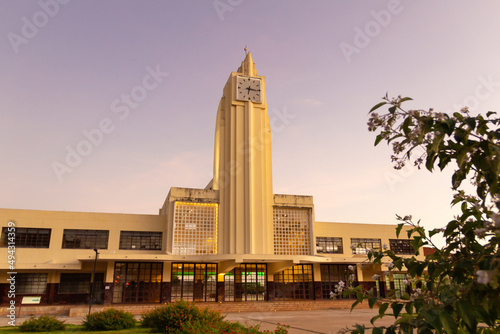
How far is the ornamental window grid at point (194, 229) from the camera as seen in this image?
30.2m

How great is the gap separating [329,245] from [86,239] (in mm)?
20152

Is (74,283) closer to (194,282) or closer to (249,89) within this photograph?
(194,282)

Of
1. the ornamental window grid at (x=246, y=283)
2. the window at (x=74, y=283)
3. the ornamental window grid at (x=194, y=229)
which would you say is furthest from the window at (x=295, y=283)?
the window at (x=74, y=283)

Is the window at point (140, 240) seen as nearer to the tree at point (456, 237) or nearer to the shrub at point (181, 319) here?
the shrub at point (181, 319)

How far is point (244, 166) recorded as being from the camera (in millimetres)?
32812

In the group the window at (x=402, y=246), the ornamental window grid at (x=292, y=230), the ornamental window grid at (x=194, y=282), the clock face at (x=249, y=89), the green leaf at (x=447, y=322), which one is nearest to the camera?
the green leaf at (x=447, y=322)

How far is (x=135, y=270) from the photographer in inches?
1162

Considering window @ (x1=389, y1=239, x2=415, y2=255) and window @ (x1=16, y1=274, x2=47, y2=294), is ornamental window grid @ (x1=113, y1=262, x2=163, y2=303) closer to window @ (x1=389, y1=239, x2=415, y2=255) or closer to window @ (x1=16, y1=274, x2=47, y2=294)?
window @ (x1=16, y1=274, x2=47, y2=294)

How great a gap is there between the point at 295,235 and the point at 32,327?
874 inches

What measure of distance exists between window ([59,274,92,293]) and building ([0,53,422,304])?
Answer: 7 cm

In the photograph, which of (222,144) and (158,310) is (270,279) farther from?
(158,310)

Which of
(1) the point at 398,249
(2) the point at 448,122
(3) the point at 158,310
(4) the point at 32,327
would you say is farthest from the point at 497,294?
(1) the point at 398,249

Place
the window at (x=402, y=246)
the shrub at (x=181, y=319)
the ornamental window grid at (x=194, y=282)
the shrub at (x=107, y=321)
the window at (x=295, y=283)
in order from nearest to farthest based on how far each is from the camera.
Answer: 1. the shrub at (x=181, y=319)
2. the shrub at (x=107, y=321)
3. the ornamental window grid at (x=194, y=282)
4. the window at (x=295, y=283)
5. the window at (x=402, y=246)

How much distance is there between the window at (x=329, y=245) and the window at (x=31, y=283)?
2182cm
